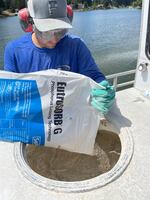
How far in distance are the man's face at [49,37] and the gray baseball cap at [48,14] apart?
0.20ft

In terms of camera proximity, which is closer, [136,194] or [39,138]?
[136,194]

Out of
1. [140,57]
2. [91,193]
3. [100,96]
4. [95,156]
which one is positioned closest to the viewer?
[91,193]

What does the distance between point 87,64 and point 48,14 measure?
366 mm

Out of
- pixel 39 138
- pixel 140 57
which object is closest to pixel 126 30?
pixel 140 57

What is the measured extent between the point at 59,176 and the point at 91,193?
433 millimetres

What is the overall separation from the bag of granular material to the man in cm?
9

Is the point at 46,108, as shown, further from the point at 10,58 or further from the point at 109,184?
the point at 109,184

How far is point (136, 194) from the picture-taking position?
4.14ft

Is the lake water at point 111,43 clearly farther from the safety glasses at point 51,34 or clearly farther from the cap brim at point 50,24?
the cap brim at point 50,24

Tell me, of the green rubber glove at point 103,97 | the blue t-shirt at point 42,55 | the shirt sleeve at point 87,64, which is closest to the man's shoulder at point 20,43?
the blue t-shirt at point 42,55

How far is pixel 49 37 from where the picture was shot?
138 cm

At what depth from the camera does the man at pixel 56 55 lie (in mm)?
1375

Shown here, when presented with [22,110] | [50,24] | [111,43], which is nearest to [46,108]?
[22,110]

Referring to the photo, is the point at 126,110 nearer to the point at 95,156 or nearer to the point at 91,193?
the point at 95,156
